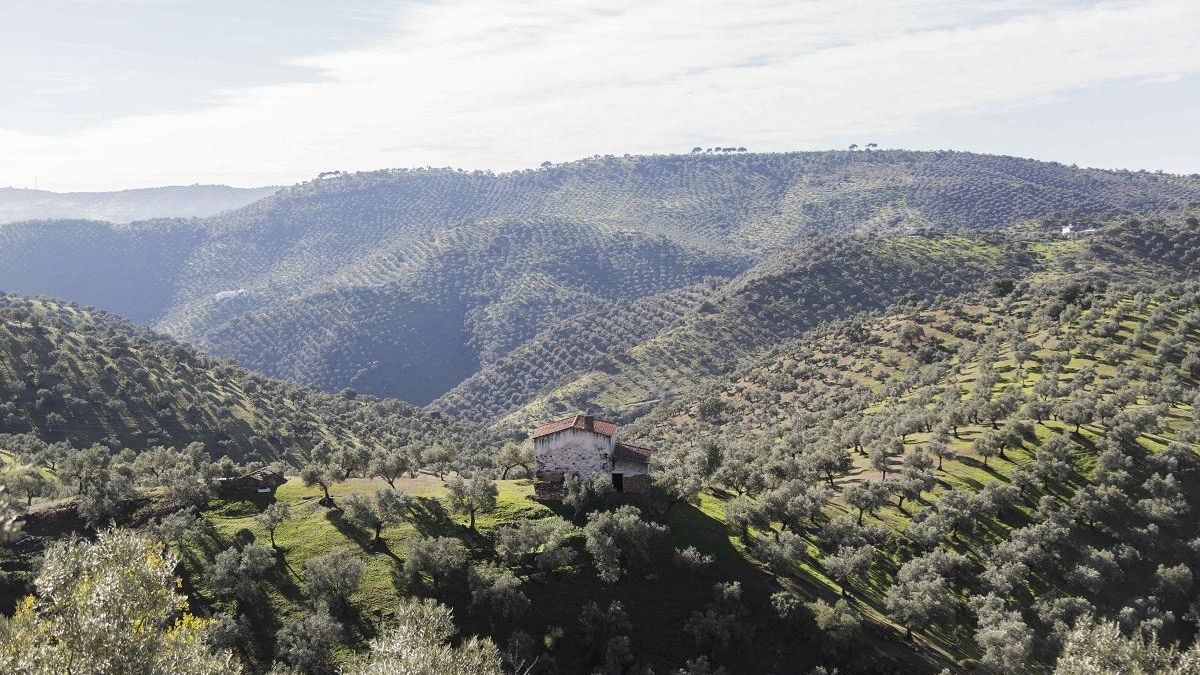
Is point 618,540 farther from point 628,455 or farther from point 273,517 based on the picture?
point 273,517

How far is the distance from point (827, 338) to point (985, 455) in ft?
314

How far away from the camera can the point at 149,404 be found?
138250 millimetres

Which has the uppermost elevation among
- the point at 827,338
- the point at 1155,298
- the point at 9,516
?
the point at 9,516

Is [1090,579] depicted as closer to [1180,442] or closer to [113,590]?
[1180,442]

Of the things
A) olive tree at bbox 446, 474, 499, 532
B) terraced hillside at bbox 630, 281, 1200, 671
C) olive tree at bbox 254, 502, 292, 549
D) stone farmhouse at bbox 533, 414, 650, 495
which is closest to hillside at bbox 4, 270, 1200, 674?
terraced hillside at bbox 630, 281, 1200, 671

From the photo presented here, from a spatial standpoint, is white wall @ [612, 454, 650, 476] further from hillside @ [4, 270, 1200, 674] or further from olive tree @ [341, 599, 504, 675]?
olive tree @ [341, 599, 504, 675]

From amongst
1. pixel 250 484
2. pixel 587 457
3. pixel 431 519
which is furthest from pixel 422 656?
pixel 250 484

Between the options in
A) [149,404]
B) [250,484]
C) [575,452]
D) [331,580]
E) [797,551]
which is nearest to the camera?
[331,580]

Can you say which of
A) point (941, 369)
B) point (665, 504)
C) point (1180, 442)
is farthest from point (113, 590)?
point (941, 369)

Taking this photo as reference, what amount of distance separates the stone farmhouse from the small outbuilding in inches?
936

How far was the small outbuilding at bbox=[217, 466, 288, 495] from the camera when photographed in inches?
2783

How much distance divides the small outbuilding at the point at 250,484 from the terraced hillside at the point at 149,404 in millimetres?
45484

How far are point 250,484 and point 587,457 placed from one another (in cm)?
2932

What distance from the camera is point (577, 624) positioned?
56.8 meters
